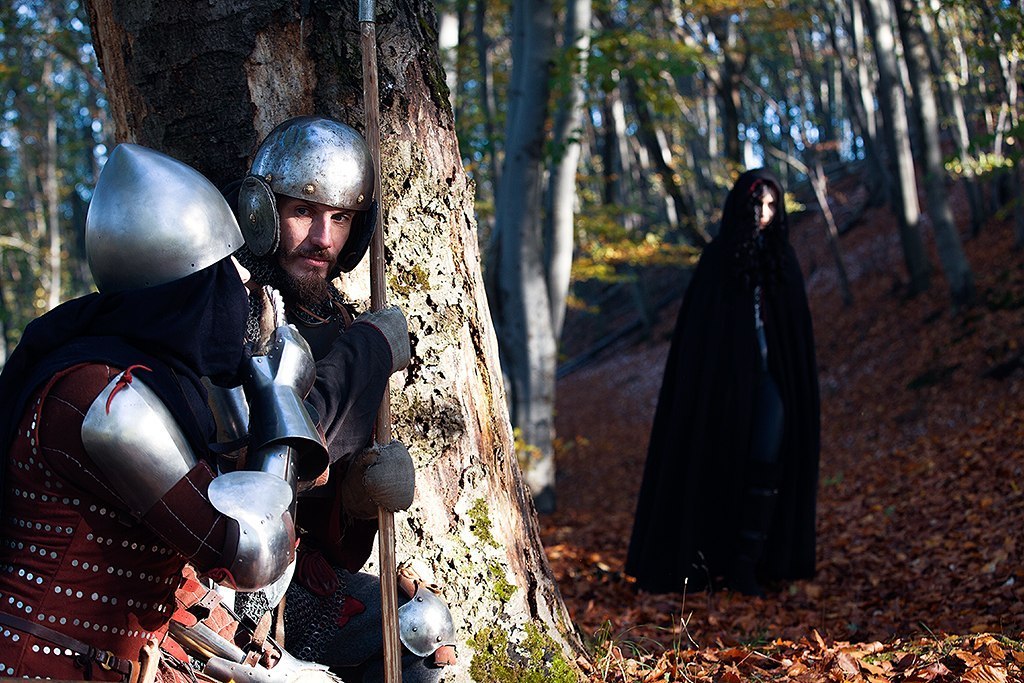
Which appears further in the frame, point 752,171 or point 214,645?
point 752,171

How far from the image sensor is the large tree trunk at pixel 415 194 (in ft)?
9.90

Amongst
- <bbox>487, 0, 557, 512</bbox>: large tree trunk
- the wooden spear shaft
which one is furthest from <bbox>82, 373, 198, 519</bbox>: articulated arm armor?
<bbox>487, 0, 557, 512</bbox>: large tree trunk

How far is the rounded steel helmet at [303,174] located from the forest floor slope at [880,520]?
1755 mm

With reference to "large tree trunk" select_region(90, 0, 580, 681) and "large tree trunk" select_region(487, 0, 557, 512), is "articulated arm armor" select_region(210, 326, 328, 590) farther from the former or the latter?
"large tree trunk" select_region(487, 0, 557, 512)

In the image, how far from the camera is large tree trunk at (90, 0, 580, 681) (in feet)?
9.90

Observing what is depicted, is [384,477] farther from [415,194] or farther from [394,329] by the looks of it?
[415,194]

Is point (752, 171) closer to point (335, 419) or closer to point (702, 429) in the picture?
point (702, 429)

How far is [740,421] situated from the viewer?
5.62 meters

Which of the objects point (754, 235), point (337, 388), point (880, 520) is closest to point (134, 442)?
point (337, 388)

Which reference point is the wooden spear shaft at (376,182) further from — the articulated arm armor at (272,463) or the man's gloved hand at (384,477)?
the articulated arm armor at (272,463)

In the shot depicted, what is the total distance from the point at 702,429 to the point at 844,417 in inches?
323

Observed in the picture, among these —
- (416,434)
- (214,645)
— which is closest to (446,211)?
(416,434)

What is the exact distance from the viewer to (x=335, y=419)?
2664 mm

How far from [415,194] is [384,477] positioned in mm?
999
